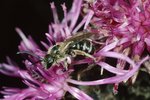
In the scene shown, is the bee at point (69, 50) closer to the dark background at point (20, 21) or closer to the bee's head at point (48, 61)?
the bee's head at point (48, 61)

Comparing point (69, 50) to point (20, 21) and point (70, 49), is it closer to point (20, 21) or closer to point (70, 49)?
point (70, 49)

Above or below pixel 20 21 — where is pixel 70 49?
below

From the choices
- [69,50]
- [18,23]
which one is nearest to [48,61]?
[69,50]

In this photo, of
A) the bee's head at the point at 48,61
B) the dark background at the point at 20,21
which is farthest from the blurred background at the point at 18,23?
the bee's head at the point at 48,61

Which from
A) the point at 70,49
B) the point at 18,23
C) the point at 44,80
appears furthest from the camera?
the point at 18,23

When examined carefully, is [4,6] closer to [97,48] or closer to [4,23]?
[4,23]

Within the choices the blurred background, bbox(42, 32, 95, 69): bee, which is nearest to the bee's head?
bbox(42, 32, 95, 69): bee

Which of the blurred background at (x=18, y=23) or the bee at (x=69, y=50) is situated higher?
the blurred background at (x=18, y=23)

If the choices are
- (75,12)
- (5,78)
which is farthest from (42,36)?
(75,12)
